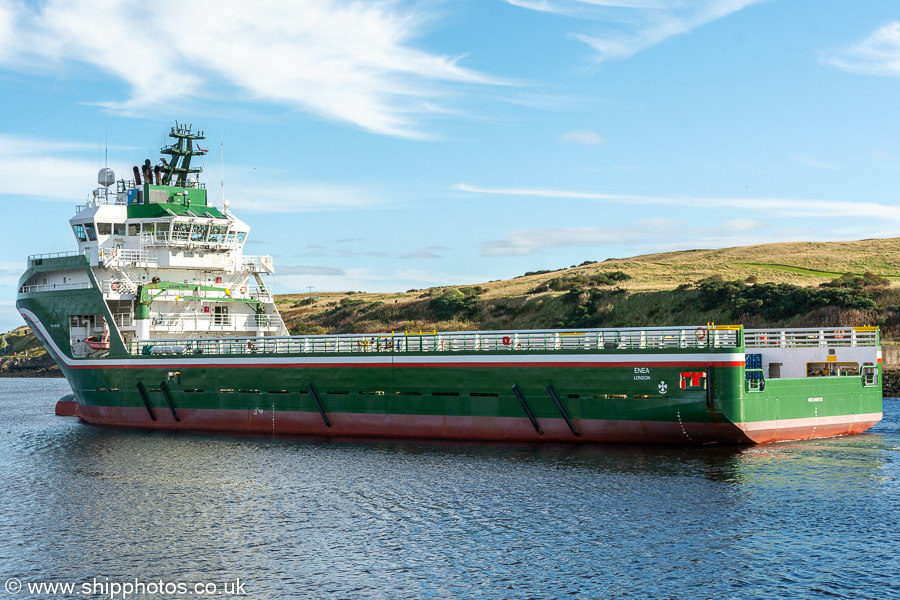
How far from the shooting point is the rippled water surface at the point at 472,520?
18.6m

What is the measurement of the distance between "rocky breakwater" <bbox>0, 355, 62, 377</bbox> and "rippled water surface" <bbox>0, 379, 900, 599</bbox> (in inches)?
3291

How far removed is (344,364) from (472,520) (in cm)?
1590

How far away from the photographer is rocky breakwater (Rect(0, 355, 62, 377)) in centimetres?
10971

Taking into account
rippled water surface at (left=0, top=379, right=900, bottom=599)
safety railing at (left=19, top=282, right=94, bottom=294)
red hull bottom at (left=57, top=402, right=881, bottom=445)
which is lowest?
rippled water surface at (left=0, top=379, right=900, bottom=599)

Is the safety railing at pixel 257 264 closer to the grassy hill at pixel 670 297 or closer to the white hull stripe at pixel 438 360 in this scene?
the white hull stripe at pixel 438 360

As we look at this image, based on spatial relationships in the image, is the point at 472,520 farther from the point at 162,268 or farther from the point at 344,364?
the point at 162,268

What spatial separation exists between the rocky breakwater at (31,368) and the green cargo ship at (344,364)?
6457 cm

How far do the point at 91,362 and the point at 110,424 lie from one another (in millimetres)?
3429

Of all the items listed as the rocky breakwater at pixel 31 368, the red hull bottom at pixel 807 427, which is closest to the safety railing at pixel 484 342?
the red hull bottom at pixel 807 427

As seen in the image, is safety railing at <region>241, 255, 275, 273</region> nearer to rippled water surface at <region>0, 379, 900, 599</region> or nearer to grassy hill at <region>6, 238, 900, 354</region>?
rippled water surface at <region>0, 379, 900, 599</region>

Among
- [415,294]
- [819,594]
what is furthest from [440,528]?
[415,294]

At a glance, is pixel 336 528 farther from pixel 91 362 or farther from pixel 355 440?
pixel 91 362

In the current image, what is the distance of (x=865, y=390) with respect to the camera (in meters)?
35.5

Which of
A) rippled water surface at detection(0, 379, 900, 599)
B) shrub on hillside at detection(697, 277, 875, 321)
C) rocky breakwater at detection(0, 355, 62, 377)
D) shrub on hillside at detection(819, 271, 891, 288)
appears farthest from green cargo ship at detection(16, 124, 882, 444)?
rocky breakwater at detection(0, 355, 62, 377)
